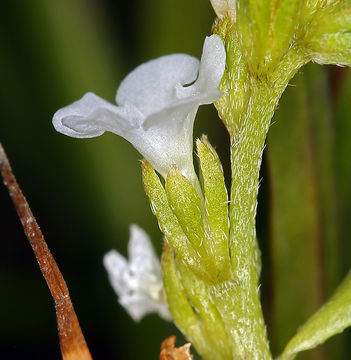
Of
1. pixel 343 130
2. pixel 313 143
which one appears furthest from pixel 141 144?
pixel 343 130

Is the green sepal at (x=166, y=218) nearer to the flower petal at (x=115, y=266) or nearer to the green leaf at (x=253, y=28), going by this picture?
the green leaf at (x=253, y=28)

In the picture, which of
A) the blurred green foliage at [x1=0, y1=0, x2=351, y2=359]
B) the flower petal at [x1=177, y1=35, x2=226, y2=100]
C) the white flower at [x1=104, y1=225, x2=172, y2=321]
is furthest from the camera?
the blurred green foliage at [x1=0, y1=0, x2=351, y2=359]

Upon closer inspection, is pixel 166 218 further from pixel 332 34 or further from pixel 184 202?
pixel 332 34

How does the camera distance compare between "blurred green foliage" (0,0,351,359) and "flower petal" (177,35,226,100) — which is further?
"blurred green foliage" (0,0,351,359)

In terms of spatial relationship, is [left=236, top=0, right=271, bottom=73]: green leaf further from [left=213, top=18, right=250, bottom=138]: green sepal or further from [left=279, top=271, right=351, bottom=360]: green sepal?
[left=279, top=271, right=351, bottom=360]: green sepal

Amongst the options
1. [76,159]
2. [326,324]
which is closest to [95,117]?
[326,324]

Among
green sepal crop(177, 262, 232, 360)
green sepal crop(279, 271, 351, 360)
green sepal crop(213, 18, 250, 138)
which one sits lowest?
green sepal crop(279, 271, 351, 360)

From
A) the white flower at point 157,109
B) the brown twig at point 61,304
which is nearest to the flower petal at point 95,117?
the white flower at point 157,109

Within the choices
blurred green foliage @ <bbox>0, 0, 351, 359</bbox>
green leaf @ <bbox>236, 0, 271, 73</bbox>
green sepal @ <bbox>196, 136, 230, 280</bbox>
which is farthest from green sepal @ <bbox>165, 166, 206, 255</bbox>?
blurred green foliage @ <bbox>0, 0, 351, 359</bbox>
